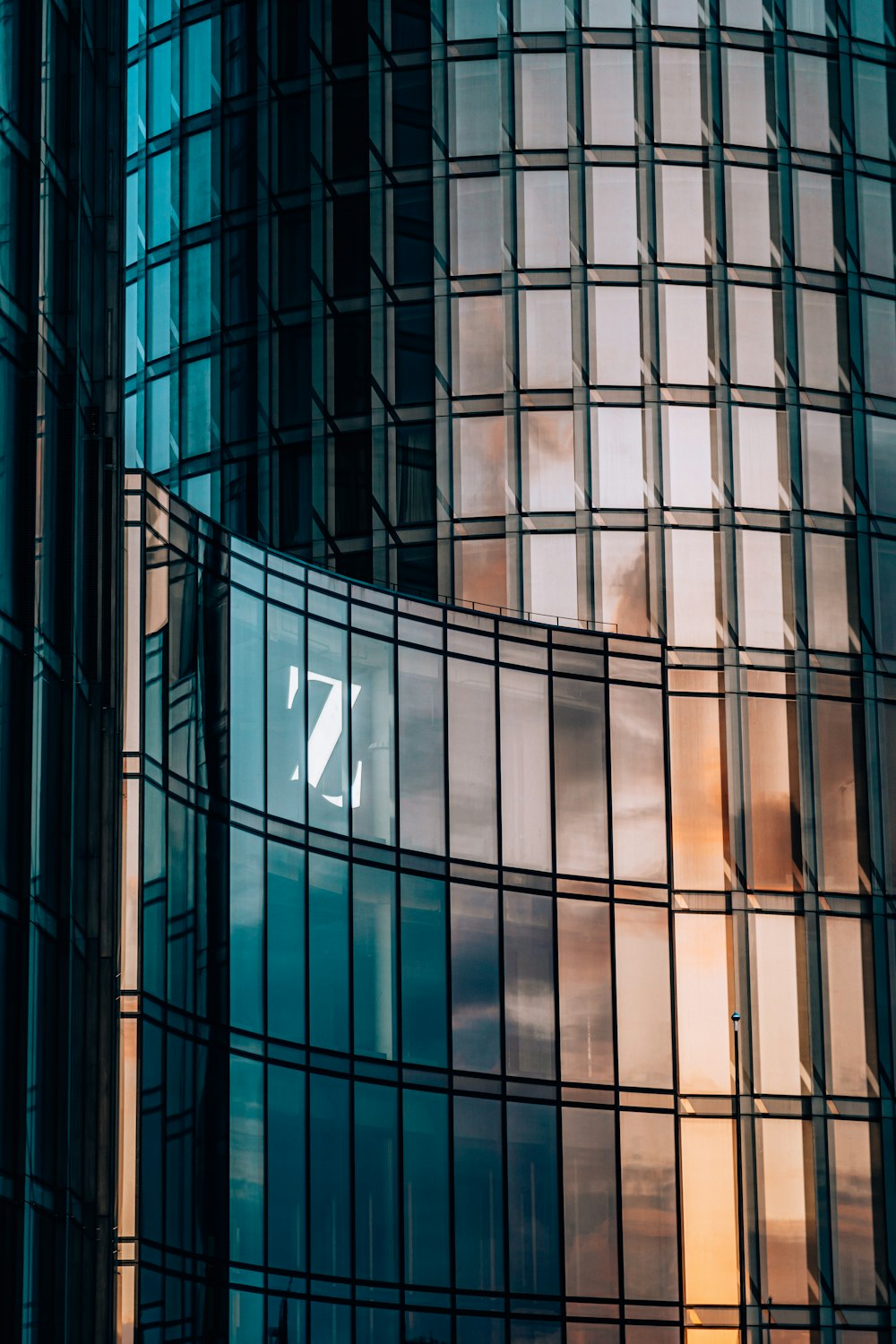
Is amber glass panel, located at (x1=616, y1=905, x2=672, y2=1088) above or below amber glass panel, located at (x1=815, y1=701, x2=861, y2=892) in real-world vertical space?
below

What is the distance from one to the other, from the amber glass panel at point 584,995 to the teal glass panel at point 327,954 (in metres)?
6.01

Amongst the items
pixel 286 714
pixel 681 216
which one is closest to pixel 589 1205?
pixel 286 714

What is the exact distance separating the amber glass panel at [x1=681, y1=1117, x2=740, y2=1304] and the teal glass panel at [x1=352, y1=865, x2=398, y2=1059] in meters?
11.0

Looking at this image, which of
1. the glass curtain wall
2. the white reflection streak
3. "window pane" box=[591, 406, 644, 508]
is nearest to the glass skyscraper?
"window pane" box=[591, 406, 644, 508]

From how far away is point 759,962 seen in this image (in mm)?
55594

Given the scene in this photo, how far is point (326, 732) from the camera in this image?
46281 millimetres

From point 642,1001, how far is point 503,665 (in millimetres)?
8194

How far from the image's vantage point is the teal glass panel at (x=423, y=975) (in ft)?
152

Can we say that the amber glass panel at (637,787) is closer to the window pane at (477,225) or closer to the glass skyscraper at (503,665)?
the glass skyscraper at (503,665)

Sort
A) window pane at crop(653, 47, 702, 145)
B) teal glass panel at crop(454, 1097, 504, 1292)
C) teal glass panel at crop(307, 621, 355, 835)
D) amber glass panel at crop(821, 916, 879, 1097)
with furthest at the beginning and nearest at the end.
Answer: window pane at crop(653, 47, 702, 145) → amber glass panel at crop(821, 916, 879, 1097) → teal glass panel at crop(454, 1097, 504, 1292) → teal glass panel at crop(307, 621, 355, 835)

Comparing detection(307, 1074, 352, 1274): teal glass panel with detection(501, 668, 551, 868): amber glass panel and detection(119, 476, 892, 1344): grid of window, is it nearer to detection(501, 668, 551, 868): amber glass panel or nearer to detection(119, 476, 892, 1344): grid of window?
detection(119, 476, 892, 1344): grid of window

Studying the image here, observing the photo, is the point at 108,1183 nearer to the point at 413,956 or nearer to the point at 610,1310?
the point at 413,956

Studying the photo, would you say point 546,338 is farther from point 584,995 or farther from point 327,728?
point 584,995

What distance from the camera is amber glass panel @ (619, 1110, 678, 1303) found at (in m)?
48.8
